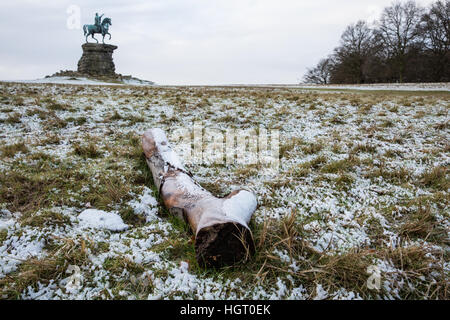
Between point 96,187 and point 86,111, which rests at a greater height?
point 86,111

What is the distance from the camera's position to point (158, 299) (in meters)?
1.32

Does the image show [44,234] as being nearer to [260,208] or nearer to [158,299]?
[158,299]

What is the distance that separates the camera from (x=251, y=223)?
193 cm

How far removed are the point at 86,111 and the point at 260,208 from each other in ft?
17.7

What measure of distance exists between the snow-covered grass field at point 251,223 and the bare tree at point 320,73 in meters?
43.5

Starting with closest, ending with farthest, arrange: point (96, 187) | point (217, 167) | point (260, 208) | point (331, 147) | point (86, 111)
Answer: point (260, 208), point (96, 187), point (217, 167), point (331, 147), point (86, 111)

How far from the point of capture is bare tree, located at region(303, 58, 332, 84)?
4156 centimetres

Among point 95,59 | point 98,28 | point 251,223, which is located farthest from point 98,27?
point 251,223

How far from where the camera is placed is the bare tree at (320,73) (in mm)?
41562

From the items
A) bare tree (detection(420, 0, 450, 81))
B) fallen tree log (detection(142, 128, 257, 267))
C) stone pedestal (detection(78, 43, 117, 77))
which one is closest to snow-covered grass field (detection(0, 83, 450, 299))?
fallen tree log (detection(142, 128, 257, 267))

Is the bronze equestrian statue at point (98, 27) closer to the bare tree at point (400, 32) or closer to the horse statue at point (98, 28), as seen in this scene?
the horse statue at point (98, 28)

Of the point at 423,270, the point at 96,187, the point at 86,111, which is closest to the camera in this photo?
the point at 423,270

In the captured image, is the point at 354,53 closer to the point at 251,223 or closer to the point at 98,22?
the point at 98,22
